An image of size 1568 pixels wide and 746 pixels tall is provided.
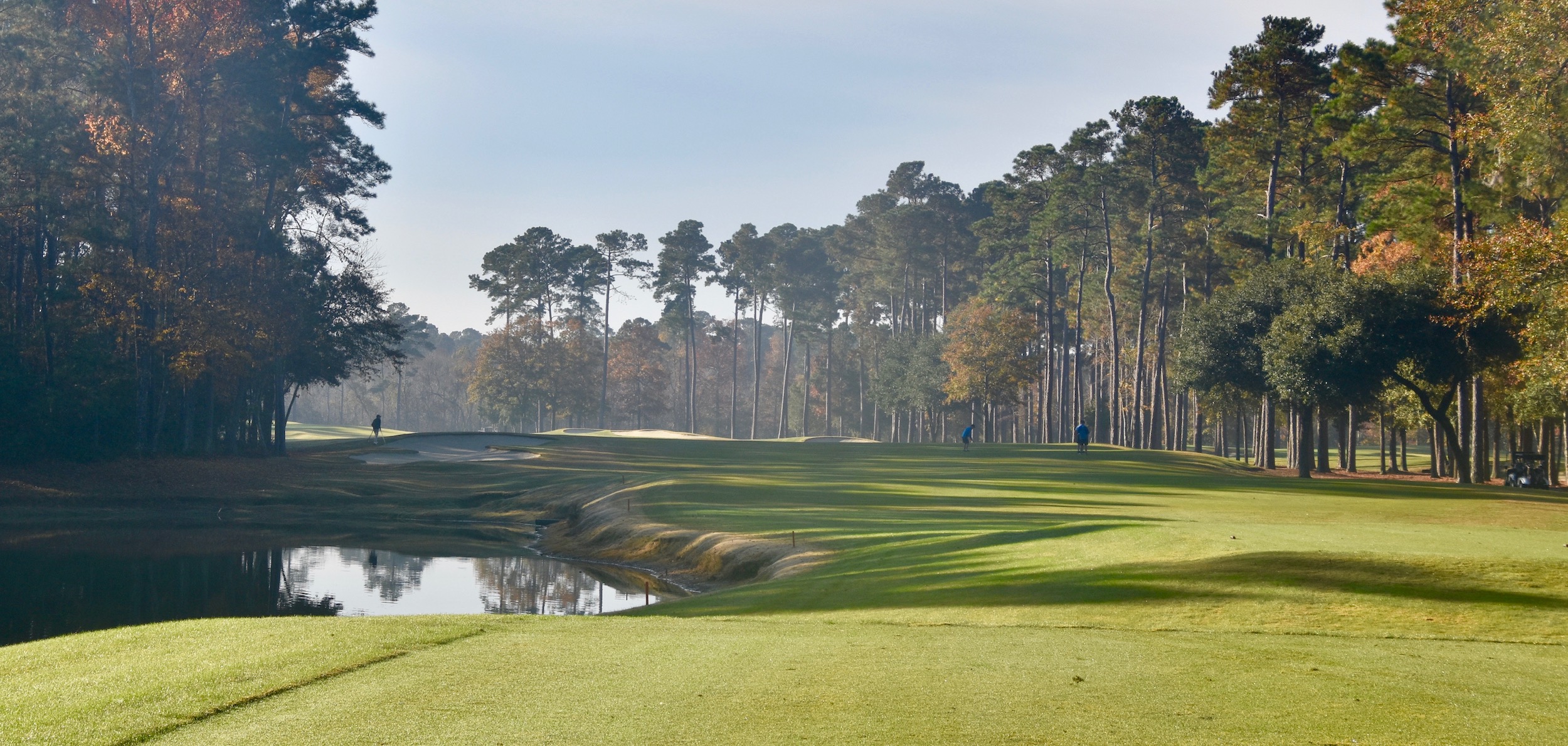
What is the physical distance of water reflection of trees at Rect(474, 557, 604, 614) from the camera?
2555 centimetres

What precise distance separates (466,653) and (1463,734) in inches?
366

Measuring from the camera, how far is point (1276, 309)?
50156 millimetres

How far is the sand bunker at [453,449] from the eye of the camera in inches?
2389

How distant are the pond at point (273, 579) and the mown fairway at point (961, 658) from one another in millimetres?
7860

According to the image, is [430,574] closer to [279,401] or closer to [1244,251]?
[279,401]

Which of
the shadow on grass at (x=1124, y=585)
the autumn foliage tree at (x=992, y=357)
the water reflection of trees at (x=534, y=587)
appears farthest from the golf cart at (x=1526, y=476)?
the autumn foliage tree at (x=992, y=357)

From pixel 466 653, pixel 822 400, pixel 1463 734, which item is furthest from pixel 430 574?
A: pixel 822 400

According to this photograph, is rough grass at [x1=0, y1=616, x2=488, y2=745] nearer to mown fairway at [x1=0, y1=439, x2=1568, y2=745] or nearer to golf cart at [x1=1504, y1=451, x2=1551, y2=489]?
mown fairway at [x1=0, y1=439, x2=1568, y2=745]

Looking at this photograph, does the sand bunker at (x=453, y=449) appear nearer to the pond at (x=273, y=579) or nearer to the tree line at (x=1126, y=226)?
the tree line at (x=1126, y=226)

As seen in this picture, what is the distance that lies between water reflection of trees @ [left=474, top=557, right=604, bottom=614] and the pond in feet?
0.23

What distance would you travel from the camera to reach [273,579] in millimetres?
29656

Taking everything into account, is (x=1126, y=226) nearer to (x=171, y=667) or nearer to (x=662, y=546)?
(x=662, y=546)

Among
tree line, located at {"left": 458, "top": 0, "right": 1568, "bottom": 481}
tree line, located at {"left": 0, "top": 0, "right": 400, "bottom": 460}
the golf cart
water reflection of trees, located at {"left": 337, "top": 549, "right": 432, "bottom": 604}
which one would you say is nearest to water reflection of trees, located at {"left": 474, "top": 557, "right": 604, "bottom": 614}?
water reflection of trees, located at {"left": 337, "top": 549, "right": 432, "bottom": 604}

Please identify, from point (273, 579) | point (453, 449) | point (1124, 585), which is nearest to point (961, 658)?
point (1124, 585)
